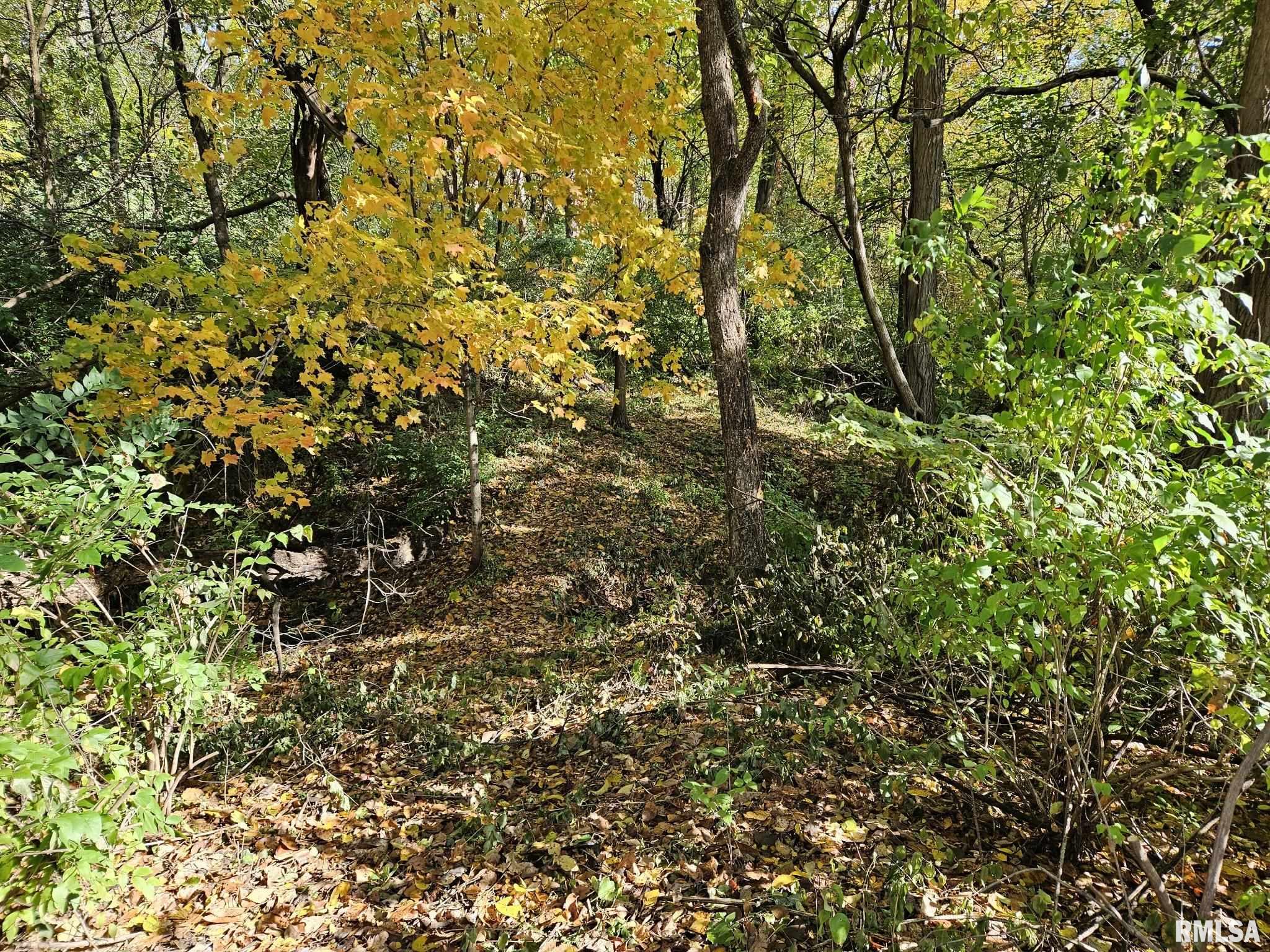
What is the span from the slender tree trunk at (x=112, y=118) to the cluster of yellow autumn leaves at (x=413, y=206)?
5032mm

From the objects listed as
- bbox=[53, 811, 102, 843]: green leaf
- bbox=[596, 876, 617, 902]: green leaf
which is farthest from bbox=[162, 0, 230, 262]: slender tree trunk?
bbox=[596, 876, 617, 902]: green leaf

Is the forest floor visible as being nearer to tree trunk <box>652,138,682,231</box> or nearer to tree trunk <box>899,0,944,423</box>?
tree trunk <box>899,0,944,423</box>

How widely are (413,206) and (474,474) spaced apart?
8.56 feet

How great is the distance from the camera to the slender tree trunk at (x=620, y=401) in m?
9.41

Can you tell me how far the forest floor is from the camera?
2.37 metres

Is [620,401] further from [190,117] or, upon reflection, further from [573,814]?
[573,814]

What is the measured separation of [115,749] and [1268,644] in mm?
3755

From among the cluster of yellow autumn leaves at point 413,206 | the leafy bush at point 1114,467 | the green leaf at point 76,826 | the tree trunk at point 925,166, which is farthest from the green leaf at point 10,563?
the tree trunk at point 925,166

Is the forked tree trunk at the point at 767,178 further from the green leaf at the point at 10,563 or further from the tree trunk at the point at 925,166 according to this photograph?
the green leaf at the point at 10,563

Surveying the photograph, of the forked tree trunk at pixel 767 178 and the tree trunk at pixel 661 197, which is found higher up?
the forked tree trunk at pixel 767 178

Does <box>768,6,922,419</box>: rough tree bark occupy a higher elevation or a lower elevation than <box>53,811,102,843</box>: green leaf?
higher

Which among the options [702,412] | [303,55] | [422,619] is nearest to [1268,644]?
[422,619]

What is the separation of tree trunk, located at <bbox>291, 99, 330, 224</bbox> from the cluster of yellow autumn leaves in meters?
1.27

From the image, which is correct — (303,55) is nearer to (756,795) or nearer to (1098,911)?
(756,795)
